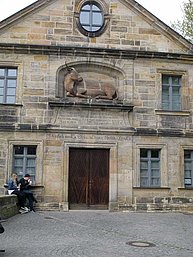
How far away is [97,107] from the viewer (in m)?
17.5

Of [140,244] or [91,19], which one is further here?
[91,19]

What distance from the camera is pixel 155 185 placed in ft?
57.8

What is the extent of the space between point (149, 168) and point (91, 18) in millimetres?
7111

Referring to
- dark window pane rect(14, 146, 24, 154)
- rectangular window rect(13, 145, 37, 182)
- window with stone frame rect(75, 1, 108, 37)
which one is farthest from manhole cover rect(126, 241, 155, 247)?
window with stone frame rect(75, 1, 108, 37)

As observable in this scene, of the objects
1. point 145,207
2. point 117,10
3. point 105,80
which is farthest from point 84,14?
point 145,207

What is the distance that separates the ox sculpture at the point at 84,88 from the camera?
1770 cm

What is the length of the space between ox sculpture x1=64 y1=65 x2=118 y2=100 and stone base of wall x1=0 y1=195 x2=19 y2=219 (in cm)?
530

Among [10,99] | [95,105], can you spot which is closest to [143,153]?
[95,105]

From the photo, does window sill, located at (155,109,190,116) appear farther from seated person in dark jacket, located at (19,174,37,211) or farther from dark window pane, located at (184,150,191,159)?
seated person in dark jacket, located at (19,174,37,211)

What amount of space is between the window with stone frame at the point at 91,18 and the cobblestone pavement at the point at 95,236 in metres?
8.15

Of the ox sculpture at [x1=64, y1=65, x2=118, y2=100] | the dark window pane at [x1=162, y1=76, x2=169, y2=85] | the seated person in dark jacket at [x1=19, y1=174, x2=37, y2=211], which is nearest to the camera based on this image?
the seated person in dark jacket at [x1=19, y1=174, x2=37, y2=211]

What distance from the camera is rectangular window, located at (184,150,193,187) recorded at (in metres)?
17.9

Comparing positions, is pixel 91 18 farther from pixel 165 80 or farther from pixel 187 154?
pixel 187 154

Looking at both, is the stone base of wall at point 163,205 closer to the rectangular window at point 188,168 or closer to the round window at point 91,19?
the rectangular window at point 188,168
